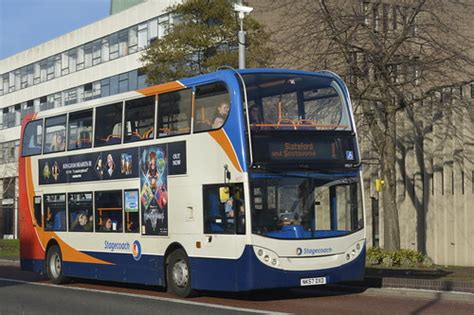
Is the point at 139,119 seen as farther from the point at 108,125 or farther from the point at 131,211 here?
the point at 131,211

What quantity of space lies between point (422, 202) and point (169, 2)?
21732 mm

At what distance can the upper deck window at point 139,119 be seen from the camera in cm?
1670

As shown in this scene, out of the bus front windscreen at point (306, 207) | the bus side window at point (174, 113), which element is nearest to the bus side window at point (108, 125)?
the bus side window at point (174, 113)

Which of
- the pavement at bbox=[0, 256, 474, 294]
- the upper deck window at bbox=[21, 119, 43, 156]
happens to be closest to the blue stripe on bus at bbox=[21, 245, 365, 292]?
the pavement at bbox=[0, 256, 474, 294]

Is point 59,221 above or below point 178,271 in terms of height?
above

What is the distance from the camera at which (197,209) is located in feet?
50.2

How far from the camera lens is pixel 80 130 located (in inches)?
752

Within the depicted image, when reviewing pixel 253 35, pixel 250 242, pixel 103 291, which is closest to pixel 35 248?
pixel 103 291

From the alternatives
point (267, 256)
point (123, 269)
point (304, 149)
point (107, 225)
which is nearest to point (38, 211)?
point (107, 225)

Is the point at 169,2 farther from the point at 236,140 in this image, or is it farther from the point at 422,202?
the point at 236,140

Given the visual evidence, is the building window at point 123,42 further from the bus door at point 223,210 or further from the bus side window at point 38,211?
the bus door at point 223,210

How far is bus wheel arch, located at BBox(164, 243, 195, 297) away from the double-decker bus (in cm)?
3

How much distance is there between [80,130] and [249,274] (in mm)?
7076

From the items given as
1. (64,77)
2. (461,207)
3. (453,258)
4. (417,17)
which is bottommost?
(453,258)
